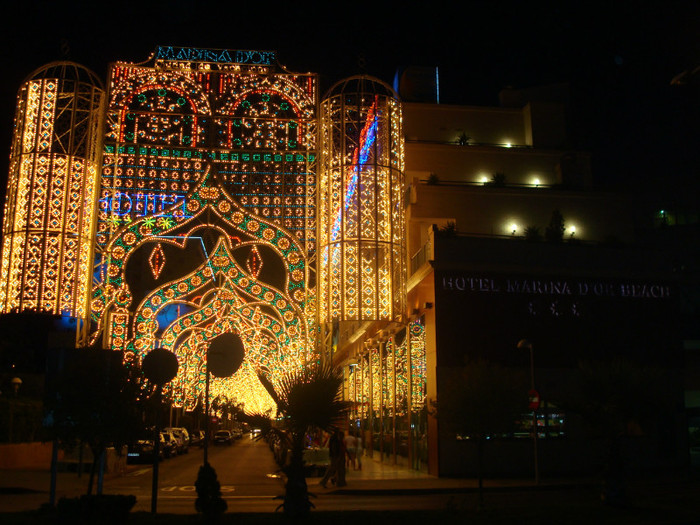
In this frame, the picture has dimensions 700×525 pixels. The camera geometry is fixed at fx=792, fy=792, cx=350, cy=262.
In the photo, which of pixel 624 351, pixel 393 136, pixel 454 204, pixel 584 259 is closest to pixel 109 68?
pixel 393 136

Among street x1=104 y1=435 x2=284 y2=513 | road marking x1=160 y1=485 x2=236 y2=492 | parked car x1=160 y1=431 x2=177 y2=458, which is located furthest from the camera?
parked car x1=160 y1=431 x2=177 y2=458

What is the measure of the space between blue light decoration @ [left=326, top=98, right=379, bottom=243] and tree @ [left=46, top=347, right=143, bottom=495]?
15.5m

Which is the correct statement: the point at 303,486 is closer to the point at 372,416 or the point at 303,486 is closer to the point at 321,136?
the point at 321,136

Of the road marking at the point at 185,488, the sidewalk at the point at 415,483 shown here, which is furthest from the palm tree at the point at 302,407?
the road marking at the point at 185,488

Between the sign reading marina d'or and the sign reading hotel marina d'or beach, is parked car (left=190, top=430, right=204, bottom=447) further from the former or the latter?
the sign reading hotel marina d'or beach

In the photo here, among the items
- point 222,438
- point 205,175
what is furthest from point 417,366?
point 222,438

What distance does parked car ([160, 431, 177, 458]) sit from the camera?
42.0 meters

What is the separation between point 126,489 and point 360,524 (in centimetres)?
1312

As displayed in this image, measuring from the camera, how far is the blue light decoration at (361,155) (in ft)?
96.5

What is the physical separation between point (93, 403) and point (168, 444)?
31.0m

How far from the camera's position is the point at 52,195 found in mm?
29234

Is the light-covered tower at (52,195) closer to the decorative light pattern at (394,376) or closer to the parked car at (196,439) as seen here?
the decorative light pattern at (394,376)

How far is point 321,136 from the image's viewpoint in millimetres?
30906

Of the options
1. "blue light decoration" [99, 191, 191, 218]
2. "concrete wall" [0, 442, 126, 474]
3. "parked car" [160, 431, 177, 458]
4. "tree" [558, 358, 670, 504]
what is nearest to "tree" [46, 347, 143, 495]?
"tree" [558, 358, 670, 504]
